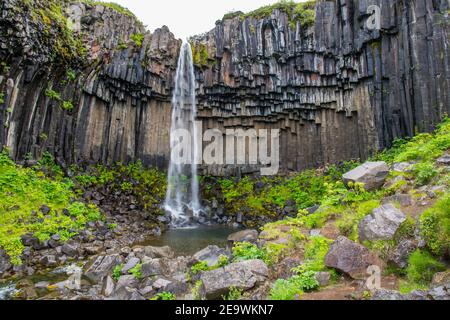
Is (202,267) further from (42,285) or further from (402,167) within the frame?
(402,167)

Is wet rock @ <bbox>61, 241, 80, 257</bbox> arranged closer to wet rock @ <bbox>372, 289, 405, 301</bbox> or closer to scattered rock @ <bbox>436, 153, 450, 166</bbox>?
wet rock @ <bbox>372, 289, 405, 301</bbox>

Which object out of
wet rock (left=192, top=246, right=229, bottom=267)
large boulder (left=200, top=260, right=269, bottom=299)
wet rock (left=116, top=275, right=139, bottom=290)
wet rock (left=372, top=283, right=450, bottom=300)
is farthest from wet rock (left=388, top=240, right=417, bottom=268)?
wet rock (left=116, top=275, right=139, bottom=290)

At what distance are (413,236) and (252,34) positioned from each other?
78.5 ft

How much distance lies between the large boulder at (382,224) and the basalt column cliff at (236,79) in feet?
49.1

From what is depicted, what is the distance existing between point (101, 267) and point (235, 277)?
510 cm

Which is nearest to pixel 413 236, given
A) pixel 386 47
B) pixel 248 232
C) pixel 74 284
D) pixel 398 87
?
pixel 248 232

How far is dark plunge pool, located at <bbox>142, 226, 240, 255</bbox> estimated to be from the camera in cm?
1464

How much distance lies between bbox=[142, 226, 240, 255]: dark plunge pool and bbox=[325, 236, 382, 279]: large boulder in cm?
837

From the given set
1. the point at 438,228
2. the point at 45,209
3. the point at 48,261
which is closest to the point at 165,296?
the point at 438,228

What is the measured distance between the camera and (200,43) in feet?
91.8

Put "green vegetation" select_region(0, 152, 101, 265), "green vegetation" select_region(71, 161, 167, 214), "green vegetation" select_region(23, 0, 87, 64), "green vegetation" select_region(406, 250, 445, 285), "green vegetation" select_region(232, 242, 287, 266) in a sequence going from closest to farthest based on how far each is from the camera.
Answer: "green vegetation" select_region(406, 250, 445, 285)
"green vegetation" select_region(232, 242, 287, 266)
"green vegetation" select_region(0, 152, 101, 265)
"green vegetation" select_region(23, 0, 87, 64)
"green vegetation" select_region(71, 161, 167, 214)

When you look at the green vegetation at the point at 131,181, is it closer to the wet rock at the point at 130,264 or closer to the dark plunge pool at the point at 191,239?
the dark plunge pool at the point at 191,239

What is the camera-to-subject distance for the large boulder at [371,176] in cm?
996

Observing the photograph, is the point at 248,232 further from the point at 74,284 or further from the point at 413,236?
the point at 413,236
